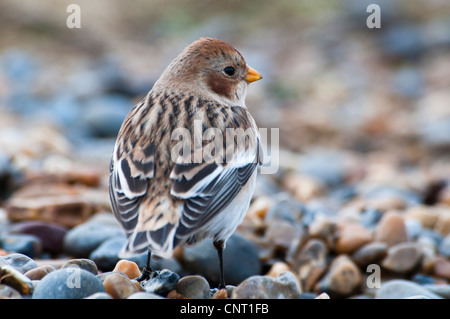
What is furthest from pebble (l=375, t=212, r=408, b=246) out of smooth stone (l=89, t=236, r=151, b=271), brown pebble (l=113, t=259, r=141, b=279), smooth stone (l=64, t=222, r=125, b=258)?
brown pebble (l=113, t=259, r=141, b=279)

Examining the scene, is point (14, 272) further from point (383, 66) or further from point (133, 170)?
point (383, 66)

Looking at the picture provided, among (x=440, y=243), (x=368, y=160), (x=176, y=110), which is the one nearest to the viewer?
(x=176, y=110)

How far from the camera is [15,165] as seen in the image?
655 cm

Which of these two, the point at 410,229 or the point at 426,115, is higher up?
the point at 426,115

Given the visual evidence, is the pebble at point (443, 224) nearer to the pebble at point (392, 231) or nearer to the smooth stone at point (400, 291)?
the pebble at point (392, 231)

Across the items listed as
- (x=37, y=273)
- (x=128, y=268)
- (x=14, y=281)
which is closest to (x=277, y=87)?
(x=128, y=268)

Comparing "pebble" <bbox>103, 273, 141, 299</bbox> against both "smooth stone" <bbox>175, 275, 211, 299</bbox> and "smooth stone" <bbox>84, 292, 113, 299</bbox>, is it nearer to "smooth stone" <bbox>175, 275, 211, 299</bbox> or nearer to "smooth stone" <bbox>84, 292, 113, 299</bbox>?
"smooth stone" <bbox>84, 292, 113, 299</bbox>

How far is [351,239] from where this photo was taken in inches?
197

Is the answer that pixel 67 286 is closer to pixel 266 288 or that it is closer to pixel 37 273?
pixel 37 273

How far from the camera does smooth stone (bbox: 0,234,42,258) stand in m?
4.50

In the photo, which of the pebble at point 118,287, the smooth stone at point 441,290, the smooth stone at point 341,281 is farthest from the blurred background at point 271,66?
the smooth stone at point 441,290

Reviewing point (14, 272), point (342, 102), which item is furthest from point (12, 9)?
point (14, 272)

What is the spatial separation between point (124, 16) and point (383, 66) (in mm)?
7256

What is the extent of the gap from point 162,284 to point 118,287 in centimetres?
34
